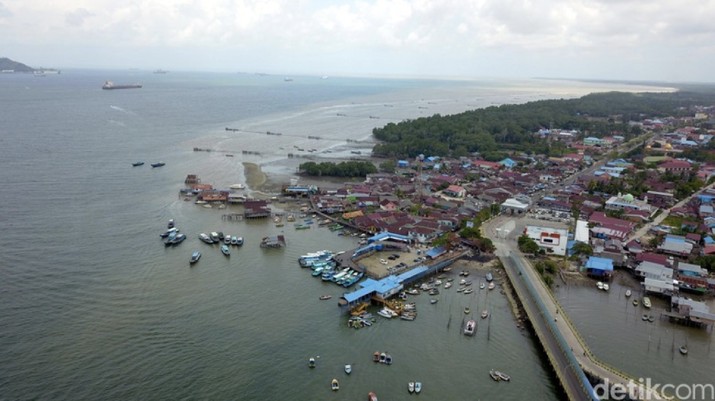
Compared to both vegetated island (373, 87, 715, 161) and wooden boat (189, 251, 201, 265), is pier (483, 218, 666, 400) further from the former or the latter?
vegetated island (373, 87, 715, 161)

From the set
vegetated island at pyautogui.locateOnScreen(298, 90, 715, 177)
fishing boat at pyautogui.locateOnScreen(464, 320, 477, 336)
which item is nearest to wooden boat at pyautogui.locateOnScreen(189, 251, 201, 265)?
fishing boat at pyautogui.locateOnScreen(464, 320, 477, 336)

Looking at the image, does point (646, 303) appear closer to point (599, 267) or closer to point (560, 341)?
point (599, 267)

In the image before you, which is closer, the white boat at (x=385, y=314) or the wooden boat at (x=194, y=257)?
the white boat at (x=385, y=314)

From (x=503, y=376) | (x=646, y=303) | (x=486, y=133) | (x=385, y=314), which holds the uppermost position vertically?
(x=486, y=133)

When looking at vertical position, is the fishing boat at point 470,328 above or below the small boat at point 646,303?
below

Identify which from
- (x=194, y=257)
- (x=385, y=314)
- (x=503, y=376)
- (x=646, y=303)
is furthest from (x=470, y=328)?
(x=194, y=257)

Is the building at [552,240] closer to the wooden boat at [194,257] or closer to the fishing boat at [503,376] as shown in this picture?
the fishing boat at [503,376]

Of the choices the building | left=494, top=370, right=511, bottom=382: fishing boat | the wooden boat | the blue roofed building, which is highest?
the building

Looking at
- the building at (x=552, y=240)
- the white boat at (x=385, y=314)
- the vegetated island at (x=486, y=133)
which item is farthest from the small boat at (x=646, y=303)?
the vegetated island at (x=486, y=133)

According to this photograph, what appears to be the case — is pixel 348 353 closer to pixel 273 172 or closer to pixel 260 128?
pixel 273 172
